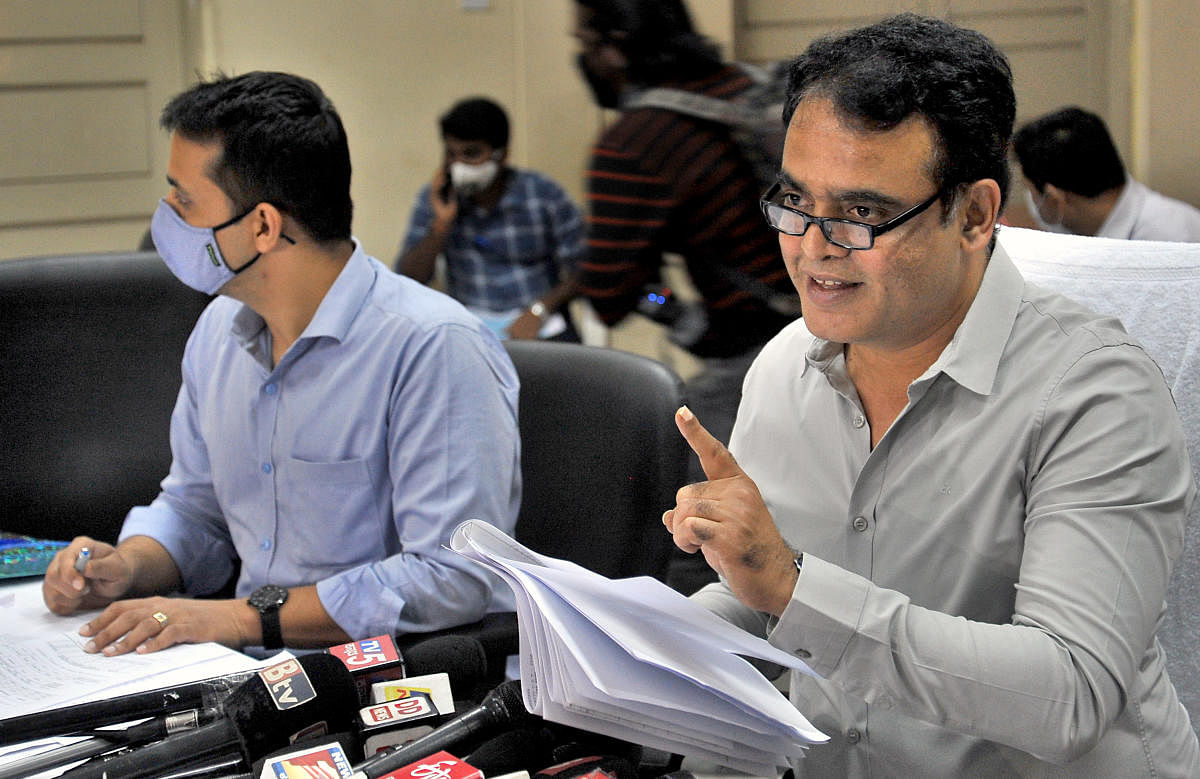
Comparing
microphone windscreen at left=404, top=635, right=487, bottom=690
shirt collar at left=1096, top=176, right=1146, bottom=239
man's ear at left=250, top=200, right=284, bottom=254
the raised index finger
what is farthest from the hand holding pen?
shirt collar at left=1096, top=176, right=1146, bottom=239

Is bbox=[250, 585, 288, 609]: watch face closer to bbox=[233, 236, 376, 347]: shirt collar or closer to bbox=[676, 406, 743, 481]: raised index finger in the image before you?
bbox=[233, 236, 376, 347]: shirt collar

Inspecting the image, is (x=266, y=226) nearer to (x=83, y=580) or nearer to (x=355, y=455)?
(x=355, y=455)

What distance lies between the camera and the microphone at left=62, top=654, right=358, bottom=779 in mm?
1062

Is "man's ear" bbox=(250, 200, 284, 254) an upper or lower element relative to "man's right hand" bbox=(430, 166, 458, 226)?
upper

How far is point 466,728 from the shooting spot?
109cm

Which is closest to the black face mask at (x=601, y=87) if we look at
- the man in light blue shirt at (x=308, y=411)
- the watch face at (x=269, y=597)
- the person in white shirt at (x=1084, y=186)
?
the man in light blue shirt at (x=308, y=411)

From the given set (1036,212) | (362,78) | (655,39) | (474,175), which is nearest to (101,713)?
(655,39)

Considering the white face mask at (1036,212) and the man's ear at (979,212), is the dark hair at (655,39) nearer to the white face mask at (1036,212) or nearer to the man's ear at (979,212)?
the white face mask at (1036,212)

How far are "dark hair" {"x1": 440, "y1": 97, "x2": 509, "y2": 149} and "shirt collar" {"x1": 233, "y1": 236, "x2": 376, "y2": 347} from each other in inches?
100

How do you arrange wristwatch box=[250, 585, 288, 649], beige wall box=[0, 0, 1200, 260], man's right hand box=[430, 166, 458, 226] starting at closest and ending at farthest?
wristwatch box=[250, 585, 288, 649] → man's right hand box=[430, 166, 458, 226] → beige wall box=[0, 0, 1200, 260]

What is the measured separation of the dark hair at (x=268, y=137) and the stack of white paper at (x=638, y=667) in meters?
0.99

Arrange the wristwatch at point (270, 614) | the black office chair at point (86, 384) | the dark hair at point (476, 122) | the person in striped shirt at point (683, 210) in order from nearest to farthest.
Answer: the wristwatch at point (270, 614) → the black office chair at point (86, 384) → the person in striped shirt at point (683, 210) → the dark hair at point (476, 122)

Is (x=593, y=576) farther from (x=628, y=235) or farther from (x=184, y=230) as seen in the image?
(x=628, y=235)

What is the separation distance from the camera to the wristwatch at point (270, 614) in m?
1.67
